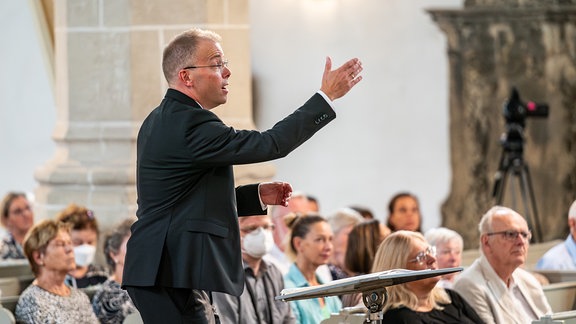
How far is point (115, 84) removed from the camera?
7988mm

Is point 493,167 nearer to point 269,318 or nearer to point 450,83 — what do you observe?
point 450,83

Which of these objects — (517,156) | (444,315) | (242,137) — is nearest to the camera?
(242,137)

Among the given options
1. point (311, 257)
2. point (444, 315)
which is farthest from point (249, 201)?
point (311, 257)

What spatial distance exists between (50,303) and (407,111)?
631 centimetres

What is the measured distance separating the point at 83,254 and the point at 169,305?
3.76 m

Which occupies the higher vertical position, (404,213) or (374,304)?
(404,213)

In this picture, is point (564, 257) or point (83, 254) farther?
point (564, 257)

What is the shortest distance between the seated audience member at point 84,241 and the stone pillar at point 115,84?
23 cm

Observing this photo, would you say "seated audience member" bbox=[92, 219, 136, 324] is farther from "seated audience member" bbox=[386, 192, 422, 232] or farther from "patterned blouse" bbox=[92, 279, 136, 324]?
"seated audience member" bbox=[386, 192, 422, 232]

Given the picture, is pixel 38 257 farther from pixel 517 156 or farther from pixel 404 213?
pixel 517 156

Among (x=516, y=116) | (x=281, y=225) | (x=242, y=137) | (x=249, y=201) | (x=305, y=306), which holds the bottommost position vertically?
(x=305, y=306)

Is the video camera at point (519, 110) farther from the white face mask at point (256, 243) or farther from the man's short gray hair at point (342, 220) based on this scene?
the white face mask at point (256, 243)

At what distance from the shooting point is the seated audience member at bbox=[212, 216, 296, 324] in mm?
6309

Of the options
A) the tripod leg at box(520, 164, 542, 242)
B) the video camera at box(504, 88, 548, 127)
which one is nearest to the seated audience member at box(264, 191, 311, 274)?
the video camera at box(504, 88, 548, 127)
